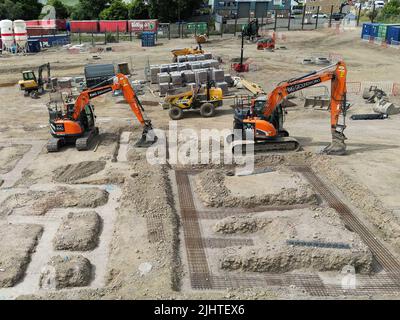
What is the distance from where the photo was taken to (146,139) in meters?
19.3

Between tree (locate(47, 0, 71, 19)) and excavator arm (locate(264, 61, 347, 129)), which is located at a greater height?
tree (locate(47, 0, 71, 19))

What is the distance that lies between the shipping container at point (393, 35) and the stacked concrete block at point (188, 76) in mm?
27526

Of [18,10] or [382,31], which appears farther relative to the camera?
[18,10]

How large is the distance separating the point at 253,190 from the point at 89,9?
69.8 meters

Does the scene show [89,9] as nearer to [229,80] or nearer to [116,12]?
[116,12]

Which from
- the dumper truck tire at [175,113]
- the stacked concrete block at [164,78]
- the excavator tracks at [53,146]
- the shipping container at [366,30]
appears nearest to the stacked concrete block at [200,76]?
the stacked concrete block at [164,78]

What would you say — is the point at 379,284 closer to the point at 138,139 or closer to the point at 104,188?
the point at 104,188

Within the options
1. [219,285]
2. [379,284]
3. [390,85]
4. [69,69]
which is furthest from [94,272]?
[69,69]

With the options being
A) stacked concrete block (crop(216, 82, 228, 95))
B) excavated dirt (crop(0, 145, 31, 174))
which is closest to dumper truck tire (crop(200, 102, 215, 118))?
stacked concrete block (crop(216, 82, 228, 95))

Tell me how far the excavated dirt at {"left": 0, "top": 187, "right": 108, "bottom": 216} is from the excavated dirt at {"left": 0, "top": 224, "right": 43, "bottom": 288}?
1.10 m

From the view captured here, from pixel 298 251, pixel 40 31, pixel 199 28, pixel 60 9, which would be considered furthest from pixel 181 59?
pixel 60 9

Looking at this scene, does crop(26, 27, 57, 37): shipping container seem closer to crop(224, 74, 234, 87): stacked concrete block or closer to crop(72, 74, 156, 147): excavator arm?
crop(224, 74, 234, 87): stacked concrete block

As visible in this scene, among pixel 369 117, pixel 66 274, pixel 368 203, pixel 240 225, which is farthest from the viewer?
pixel 369 117

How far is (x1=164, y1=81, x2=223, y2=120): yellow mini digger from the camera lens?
23.3 metres
